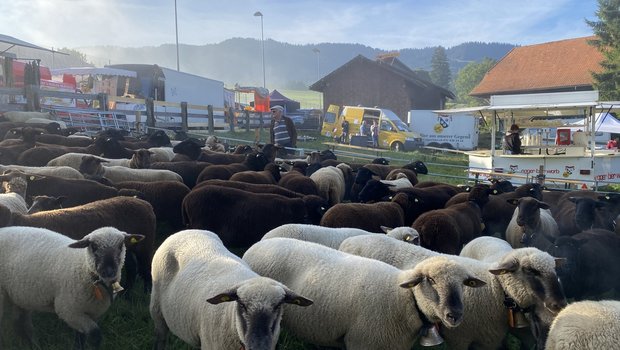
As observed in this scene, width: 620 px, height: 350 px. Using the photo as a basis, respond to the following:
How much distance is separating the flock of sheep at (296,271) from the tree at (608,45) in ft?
103

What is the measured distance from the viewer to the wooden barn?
4242 cm

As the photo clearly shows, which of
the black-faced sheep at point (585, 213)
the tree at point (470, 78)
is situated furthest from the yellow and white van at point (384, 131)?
the tree at point (470, 78)

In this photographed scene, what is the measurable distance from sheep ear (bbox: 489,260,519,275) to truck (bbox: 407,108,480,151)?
26.4 m

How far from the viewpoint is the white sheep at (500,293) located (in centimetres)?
388

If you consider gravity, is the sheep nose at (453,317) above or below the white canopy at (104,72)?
below

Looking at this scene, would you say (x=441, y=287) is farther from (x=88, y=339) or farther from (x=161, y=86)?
(x=161, y=86)

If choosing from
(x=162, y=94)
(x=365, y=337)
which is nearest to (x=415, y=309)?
(x=365, y=337)

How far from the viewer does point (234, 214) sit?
676 cm

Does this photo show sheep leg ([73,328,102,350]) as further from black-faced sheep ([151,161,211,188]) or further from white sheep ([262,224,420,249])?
black-faced sheep ([151,161,211,188])

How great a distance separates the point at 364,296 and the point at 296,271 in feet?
2.21

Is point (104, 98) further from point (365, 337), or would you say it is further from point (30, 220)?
point (365, 337)

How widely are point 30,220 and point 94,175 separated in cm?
293

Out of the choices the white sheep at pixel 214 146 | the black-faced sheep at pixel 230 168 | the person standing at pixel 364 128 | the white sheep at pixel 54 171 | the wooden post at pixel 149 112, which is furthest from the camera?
the person standing at pixel 364 128

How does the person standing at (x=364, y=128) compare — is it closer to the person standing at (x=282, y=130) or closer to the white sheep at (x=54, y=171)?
the person standing at (x=282, y=130)
